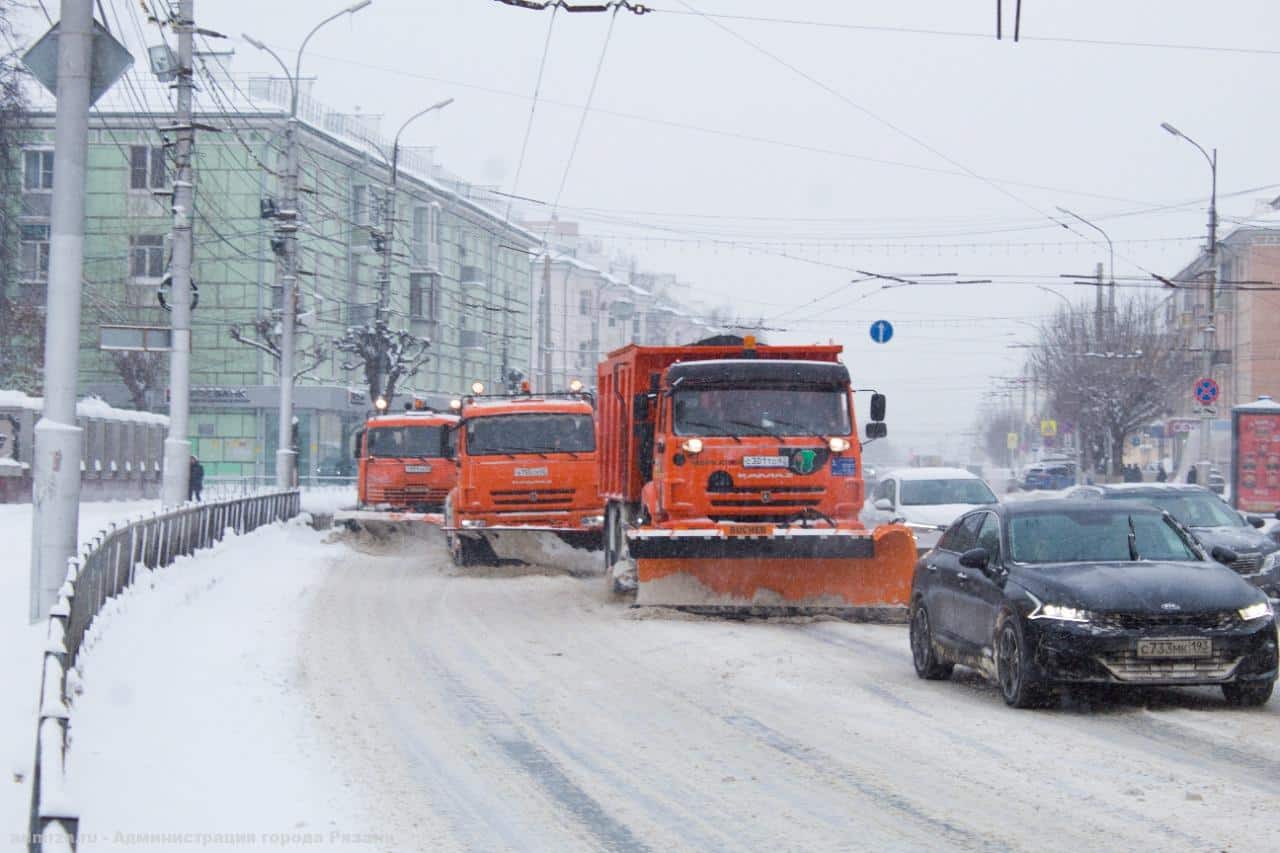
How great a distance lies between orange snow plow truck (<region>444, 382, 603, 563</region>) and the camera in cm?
2445

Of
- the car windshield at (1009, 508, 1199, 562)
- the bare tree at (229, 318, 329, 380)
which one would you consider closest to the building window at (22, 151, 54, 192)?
the bare tree at (229, 318, 329, 380)

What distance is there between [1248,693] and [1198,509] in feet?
33.3

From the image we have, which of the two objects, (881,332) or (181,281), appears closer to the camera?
(181,281)

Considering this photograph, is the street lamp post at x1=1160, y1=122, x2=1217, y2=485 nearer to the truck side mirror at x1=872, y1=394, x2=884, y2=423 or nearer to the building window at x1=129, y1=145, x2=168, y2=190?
the truck side mirror at x1=872, y1=394, x2=884, y2=423

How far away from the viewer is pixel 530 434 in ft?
82.7

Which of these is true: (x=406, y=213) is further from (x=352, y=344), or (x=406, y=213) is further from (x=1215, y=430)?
(x=1215, y=430)

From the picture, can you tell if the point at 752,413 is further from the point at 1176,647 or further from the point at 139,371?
the point at 139,371

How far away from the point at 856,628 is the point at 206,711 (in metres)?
7.84

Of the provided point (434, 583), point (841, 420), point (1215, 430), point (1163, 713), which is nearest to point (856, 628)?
point (841, 420)

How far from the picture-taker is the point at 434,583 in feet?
73.9

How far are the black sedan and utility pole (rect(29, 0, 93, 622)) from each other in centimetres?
729

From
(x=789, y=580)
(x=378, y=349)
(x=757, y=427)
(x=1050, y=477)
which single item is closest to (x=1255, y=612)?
(x=789, y=580)

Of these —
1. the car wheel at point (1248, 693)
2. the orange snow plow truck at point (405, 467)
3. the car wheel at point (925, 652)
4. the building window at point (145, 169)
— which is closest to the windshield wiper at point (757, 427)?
the car wheel at point (925, 652)

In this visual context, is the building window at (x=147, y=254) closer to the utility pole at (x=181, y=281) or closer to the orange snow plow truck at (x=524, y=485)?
the utility pole at (x=181, y=281)
